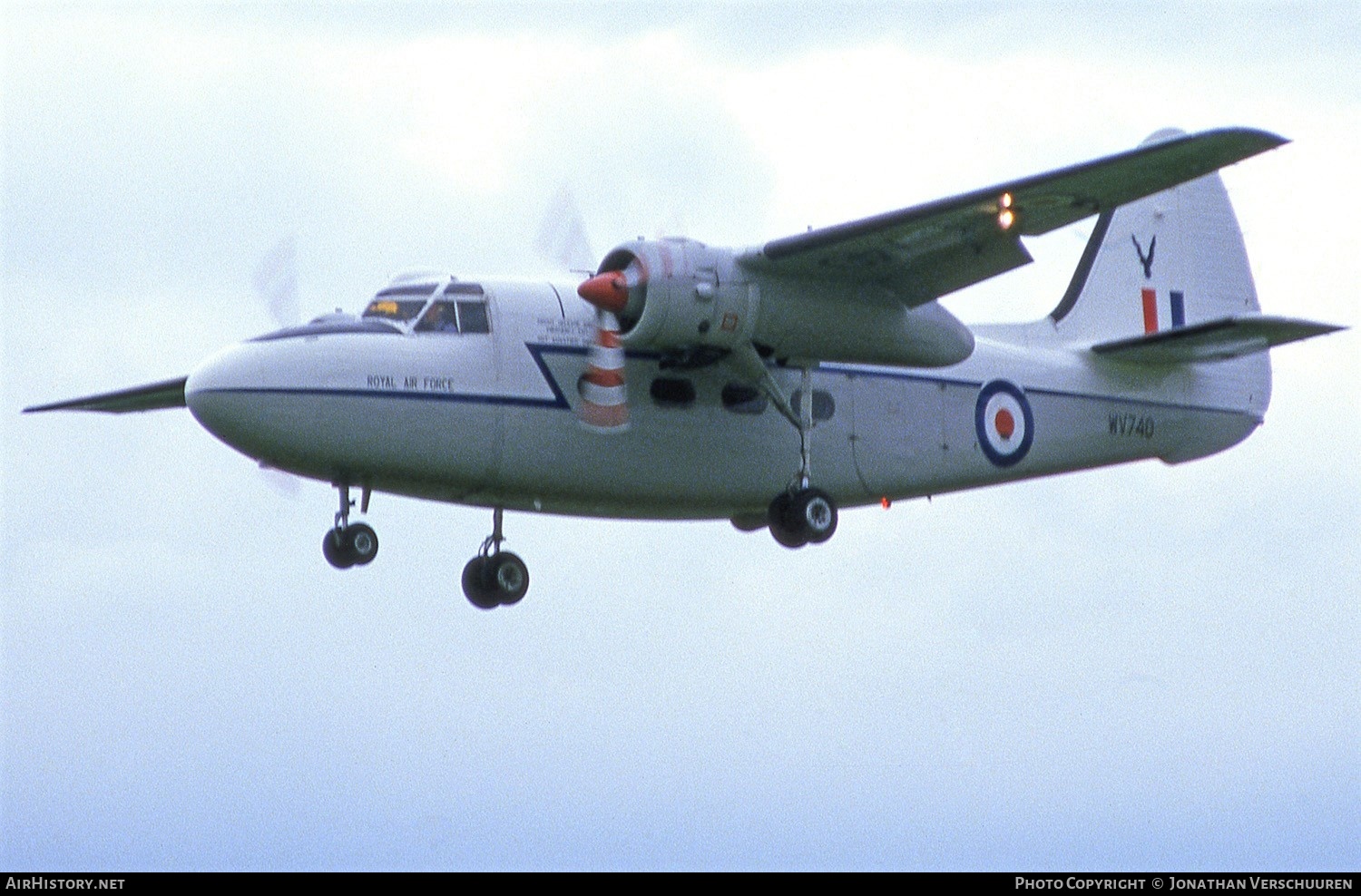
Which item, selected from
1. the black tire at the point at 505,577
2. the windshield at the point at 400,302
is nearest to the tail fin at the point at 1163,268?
the black tire at the point at 505,577

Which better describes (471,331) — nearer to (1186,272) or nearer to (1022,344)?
(1022,344)

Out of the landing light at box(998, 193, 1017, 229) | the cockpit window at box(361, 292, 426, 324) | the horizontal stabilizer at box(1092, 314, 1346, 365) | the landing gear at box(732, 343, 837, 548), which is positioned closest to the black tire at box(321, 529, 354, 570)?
the cockpit window at box(361, 292, 426, 324)

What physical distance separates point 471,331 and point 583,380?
1065 millimetres

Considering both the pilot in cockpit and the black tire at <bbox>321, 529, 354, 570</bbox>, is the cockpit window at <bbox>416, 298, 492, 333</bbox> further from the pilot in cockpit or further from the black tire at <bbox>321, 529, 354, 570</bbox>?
the black tire at <bbox>321, 529, 354, 570</bbox>

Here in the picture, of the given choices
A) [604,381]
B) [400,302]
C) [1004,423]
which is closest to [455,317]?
[400,302]

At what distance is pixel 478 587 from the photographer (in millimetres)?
21125

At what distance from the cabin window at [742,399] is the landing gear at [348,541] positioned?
132 inches

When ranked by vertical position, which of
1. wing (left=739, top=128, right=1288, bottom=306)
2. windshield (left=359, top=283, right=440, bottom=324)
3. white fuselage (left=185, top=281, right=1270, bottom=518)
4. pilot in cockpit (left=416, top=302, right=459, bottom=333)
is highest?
wing (left=739, top=128, right=1288, bottom=306)

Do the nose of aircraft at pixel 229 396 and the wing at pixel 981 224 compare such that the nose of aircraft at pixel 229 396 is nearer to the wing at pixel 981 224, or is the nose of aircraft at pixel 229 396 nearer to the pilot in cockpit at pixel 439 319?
the pilot in cockpit at pixel 439 319

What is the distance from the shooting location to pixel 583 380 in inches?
790

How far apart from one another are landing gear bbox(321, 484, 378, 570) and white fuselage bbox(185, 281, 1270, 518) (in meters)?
0.34

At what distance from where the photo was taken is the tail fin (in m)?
24.7

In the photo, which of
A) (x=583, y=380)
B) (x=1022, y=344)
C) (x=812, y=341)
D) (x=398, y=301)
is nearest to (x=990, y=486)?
(x=1022, y=344)

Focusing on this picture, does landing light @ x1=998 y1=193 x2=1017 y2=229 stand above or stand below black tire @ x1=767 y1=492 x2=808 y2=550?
above
